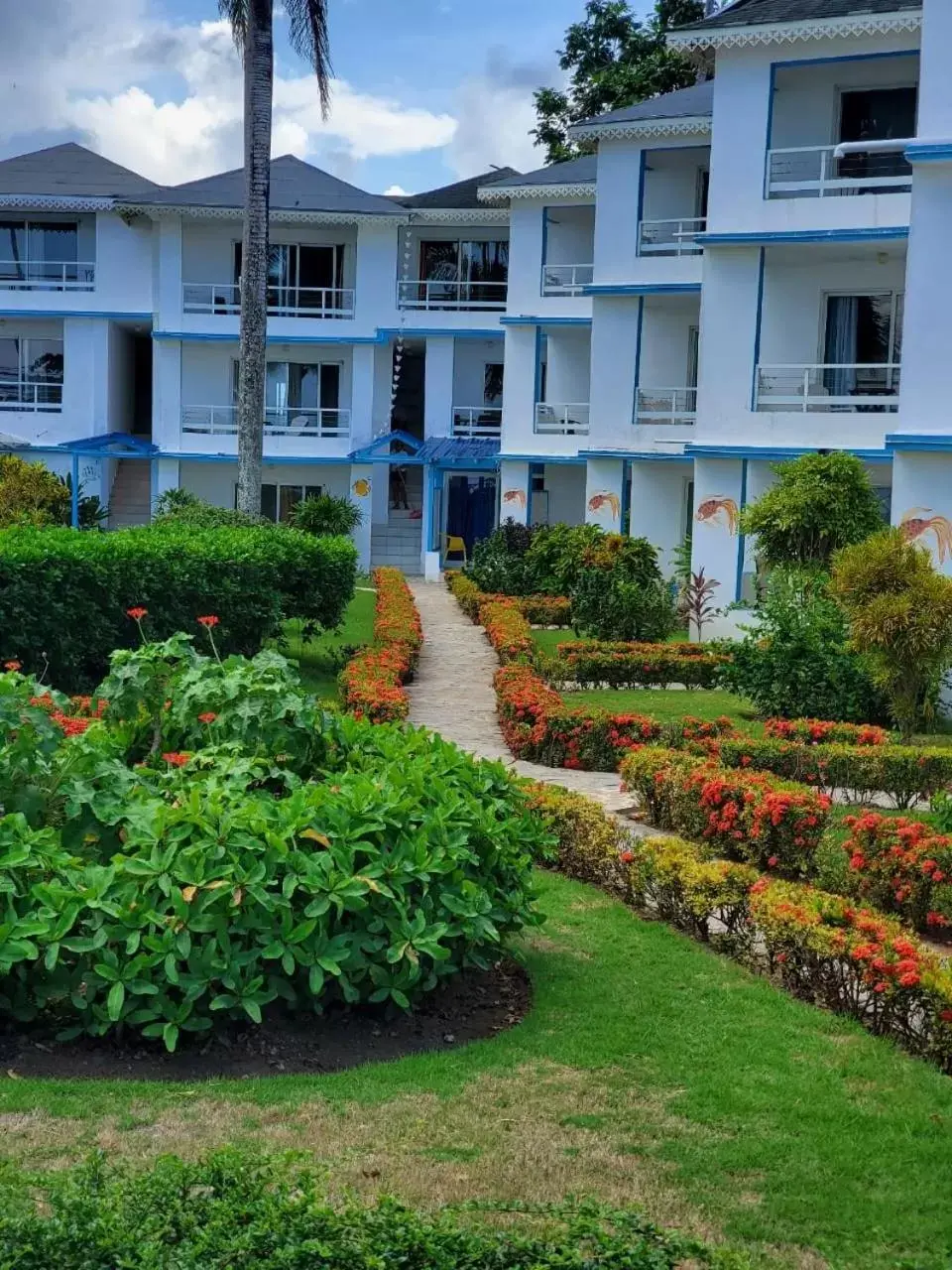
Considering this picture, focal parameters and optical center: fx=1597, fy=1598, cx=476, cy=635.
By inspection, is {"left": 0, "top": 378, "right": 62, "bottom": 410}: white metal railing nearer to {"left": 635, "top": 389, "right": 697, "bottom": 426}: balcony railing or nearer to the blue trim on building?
{"left": 635, "top": 389, "right": 697, "bottom": 426}: balcony railing

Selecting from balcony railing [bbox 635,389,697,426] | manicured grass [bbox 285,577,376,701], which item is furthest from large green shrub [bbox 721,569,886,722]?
balcony railing [bbox 635,389,697,426]

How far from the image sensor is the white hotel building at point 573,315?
73.9 feet

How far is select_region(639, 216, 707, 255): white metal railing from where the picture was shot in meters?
28.6

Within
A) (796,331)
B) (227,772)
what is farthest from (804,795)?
(796,331)

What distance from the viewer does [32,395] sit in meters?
39.6

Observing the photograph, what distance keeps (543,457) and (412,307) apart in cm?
725

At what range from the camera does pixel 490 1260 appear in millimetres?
4203

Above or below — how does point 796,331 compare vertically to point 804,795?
above

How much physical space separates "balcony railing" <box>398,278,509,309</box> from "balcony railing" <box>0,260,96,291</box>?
7.77m

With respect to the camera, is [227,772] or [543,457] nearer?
[227,772]

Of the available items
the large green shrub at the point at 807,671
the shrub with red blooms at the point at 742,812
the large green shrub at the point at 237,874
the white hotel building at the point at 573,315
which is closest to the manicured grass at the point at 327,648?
the large green shrub at the point at 807,671

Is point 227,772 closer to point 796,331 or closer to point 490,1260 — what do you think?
point 490,1260

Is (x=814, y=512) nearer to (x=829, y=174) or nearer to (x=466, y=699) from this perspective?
(x=466, y=699)

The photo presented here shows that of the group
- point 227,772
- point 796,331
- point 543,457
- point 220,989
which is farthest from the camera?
point 543,457
